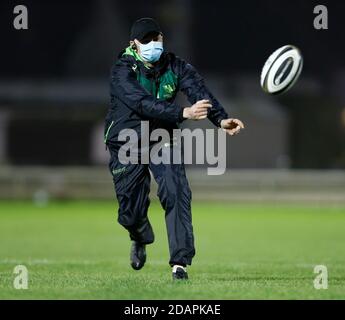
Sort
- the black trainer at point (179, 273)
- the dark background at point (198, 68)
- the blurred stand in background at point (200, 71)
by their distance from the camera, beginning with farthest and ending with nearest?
the dark background at point (198, 68)
the blurred stand in background at point (200, 71)
the black trainer at point (179, 273)

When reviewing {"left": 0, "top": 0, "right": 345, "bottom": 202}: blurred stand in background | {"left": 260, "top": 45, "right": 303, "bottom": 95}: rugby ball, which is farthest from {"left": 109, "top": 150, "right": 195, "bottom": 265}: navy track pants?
{"left": 0, "top": 0, "right": 345, "bottom": 202}: blurred stand in background

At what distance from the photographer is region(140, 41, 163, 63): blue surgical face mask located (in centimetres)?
930

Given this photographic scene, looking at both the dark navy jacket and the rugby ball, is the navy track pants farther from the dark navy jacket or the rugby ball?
the rugby ball

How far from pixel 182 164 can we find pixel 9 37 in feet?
136

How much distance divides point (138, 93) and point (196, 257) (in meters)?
5.40

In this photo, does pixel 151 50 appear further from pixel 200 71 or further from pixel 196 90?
pixel 200 71

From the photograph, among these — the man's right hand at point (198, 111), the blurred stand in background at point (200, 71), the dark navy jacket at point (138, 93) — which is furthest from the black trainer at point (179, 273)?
the blurred stand in background at point (200, 71)

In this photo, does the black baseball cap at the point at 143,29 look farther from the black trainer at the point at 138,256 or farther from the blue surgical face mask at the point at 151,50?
the black trainer at the point at 138,256

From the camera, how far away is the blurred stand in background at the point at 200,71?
4366cm

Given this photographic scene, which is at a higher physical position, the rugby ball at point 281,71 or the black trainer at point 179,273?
the rugby ball at point 281,71

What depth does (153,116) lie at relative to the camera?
29.8 feet

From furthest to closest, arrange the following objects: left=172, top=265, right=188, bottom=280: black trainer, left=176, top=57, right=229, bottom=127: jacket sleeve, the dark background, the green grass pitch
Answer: the dark background
left=176, top=57, right=229, bottom=127: jacket sleeve
left=172, top=265, right=188, bottom=280: black trainer
the green grass pitch

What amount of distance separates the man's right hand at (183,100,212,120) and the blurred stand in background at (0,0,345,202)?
27.7 m

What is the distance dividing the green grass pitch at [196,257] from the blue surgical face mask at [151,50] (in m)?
2.05
